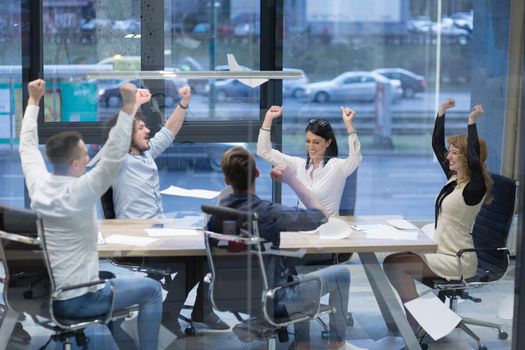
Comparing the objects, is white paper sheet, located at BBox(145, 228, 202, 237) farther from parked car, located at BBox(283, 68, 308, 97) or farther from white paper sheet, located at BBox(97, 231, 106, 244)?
parked car, located at BBox(283, 68, 308, 97)

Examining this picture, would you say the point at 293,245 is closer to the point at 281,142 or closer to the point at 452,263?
the point at 281,142

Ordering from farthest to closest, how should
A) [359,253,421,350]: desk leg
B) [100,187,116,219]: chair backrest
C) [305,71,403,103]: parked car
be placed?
[359,253,421,350]: desk leg → [305,71,403,103]: parked car → [100,187,116,219]: chair backrest

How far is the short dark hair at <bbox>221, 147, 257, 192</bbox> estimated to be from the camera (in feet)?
16.5

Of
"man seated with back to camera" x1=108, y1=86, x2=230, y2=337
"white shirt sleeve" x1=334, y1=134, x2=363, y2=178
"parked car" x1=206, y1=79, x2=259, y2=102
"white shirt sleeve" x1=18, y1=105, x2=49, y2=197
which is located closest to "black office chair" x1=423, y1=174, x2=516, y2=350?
"white shirt sleeve" x1=334, y1=134, x2=363, y2=178

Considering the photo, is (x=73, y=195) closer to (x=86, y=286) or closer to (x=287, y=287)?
(x=86, y=286)

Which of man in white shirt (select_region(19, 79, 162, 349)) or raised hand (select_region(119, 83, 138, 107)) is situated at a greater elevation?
raised hand (select_region(119, 83, 138, 107))

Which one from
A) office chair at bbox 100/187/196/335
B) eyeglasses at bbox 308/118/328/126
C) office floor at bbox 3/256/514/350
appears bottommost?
office floor at bbox 3/256/514/350

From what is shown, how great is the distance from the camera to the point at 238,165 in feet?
16.5

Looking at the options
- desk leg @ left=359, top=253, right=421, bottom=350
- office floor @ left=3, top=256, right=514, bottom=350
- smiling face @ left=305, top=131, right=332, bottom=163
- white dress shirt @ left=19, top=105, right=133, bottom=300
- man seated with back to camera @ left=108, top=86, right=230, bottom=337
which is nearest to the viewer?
white dress shirt @ left=19, top=105, right=133, bottom=300

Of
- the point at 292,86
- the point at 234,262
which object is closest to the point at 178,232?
the point at 234,262

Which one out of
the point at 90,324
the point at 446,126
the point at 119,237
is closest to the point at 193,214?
the point at 119,237

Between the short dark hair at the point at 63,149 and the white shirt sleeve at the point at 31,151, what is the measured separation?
0.18 feet

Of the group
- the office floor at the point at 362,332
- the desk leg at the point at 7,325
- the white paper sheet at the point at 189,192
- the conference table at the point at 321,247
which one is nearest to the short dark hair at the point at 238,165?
the white paper sheet at the point at 189,192

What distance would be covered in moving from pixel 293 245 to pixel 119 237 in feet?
2.80
